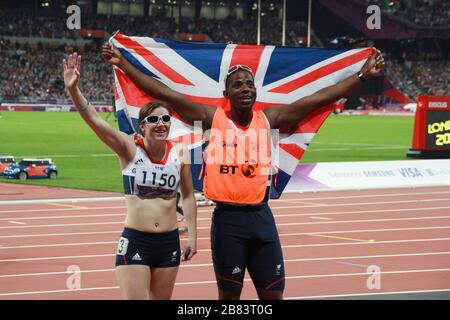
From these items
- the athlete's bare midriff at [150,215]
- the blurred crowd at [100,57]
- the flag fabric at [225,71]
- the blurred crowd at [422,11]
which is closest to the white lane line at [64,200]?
the flag fabric at [225,71]

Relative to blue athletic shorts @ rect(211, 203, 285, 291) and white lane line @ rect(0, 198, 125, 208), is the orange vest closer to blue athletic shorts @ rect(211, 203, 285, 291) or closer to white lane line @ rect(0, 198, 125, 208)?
blue athletic shorts @ rect(211, 203, 285, 291)

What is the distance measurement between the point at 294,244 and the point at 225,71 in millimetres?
6602

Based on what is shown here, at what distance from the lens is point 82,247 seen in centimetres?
1289

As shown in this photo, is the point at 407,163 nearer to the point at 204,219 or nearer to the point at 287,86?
the point at 204,219

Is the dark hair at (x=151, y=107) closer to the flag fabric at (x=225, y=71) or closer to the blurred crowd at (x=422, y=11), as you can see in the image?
the flag fabric at (x=225, y=71)

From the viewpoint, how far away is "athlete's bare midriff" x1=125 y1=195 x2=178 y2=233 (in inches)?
248

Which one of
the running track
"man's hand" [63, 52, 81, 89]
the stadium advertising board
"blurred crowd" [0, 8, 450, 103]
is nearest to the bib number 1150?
"man's hand" [63, 52, 81, 89]

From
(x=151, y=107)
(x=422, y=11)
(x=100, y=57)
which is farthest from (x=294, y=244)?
(x=422, y=11)

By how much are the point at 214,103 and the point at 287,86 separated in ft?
1.84

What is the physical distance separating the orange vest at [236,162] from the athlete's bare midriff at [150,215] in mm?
285

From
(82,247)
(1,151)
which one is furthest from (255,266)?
(1,151)

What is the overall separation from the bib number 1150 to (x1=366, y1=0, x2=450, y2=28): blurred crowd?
71.0m

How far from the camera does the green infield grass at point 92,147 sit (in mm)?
22812

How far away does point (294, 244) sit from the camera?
1339 cm
